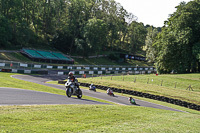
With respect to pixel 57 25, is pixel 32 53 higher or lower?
lower

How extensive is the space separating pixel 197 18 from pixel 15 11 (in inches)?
2269

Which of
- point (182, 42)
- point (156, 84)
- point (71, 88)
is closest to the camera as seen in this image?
point (71, 88)

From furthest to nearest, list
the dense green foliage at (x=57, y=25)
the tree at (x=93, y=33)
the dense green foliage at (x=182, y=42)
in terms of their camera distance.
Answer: the tree at (x=93, y=33)
the dense green foliage at (x=57, y=25)
the dense green foliage at (x=182, y=42)

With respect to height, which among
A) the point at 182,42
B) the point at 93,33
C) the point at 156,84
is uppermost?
the point at 93,33

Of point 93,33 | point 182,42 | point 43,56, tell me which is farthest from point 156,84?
point 93,33

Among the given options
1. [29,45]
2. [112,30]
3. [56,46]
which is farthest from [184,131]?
[112,30]

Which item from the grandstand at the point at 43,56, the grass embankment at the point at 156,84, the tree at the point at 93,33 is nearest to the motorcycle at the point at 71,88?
A: the grass embankment at the point at 156,84

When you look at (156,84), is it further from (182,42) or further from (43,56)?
(43,56)

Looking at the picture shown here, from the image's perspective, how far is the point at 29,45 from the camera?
74188 mm

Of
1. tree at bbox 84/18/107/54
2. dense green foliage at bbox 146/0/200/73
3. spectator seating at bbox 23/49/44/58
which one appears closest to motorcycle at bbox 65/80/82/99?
dense green foliage at bbox 146/0/200/73

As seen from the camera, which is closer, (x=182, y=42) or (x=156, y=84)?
(x=156, y=84)

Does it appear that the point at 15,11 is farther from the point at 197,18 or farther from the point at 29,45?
the point at 197,18

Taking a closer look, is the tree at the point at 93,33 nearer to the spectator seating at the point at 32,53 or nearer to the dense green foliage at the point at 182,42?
the spectator seating at the point at 32,53

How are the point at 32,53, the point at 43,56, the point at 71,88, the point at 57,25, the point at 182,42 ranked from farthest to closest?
the point at 57,25, the point at 43,56, the point at 32,53, the point at 182,42, the point at 71,88
